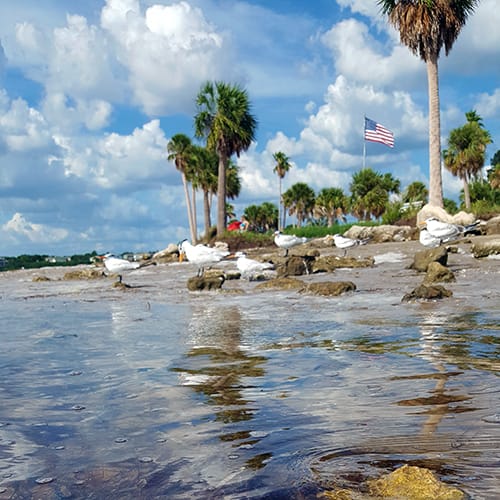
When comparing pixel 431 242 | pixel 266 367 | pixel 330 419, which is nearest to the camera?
pixel 330 419

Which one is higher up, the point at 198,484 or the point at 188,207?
the point at 188,207

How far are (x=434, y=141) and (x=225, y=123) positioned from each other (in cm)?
1958

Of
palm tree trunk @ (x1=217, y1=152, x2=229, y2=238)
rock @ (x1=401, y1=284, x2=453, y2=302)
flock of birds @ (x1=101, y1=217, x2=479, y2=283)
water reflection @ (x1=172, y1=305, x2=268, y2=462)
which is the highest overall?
palm tree trunk @ (x1=217, y1=152, x2=229, y2=238)

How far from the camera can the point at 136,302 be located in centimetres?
1241

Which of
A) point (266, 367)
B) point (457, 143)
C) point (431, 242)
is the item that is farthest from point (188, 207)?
point (266, 367)

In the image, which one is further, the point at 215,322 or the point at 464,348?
the point at 215,322

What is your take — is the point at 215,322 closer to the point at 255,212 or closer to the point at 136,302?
the point at 136,302

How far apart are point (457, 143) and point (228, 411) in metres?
50.8

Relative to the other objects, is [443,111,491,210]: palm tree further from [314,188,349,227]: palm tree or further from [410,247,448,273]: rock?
[410,247,448,273]: rock

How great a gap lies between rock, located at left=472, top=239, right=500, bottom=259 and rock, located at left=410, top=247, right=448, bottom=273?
189cm

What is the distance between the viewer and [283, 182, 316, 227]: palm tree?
3177 inches

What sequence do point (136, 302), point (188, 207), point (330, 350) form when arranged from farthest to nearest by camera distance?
point (188, 207)
point (136, 302)
point (330, 350)

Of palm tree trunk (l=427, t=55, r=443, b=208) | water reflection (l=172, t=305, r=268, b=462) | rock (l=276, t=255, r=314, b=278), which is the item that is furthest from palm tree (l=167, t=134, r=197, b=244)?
water reflection (l=172, t=305, r=268, b=462)

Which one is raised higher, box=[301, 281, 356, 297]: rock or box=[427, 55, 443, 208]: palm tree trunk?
box=[427, 55, 443, 208]: palm tree trunk
